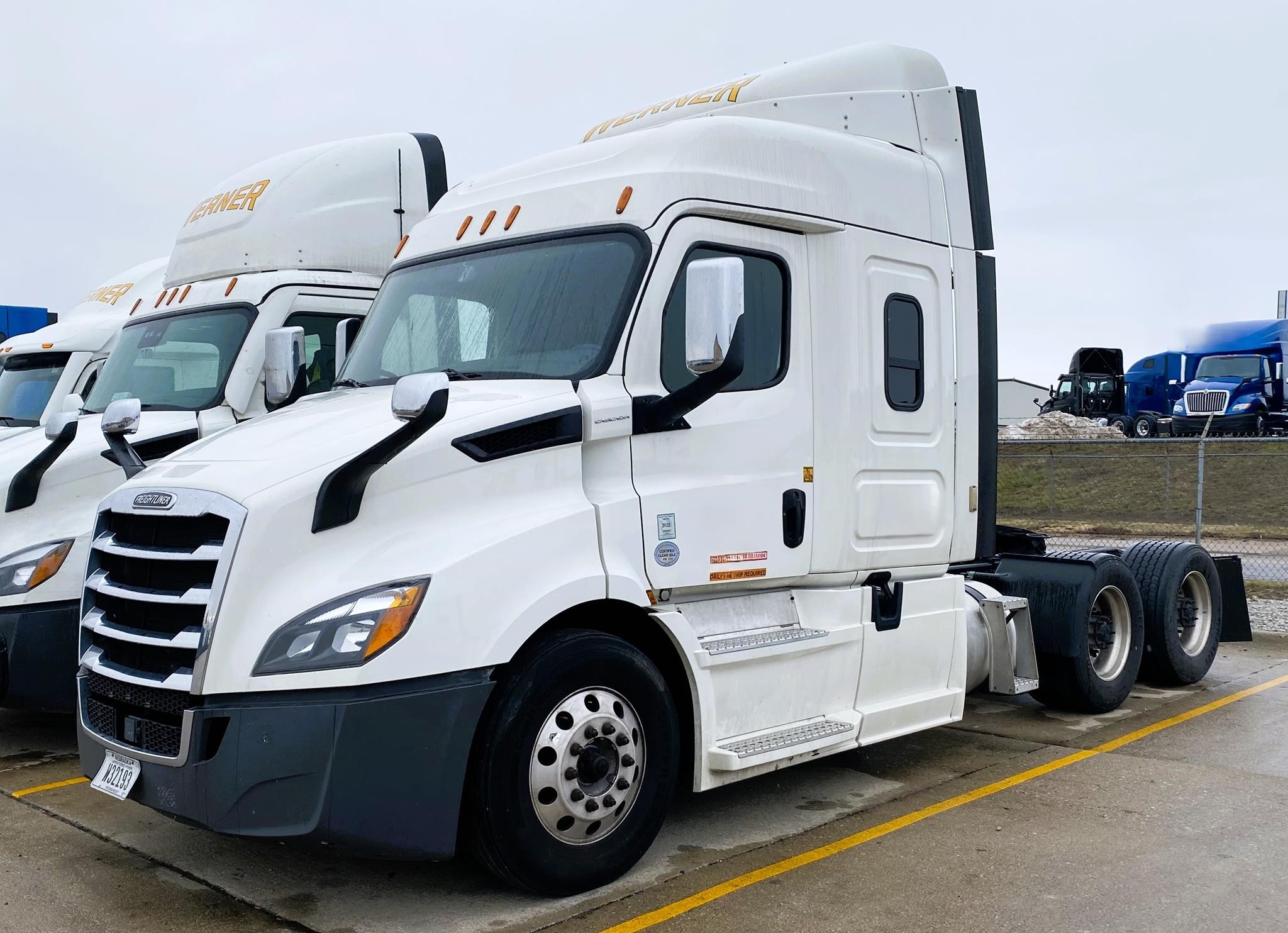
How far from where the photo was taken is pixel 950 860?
5.13 m

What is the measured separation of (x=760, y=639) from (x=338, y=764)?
2.04 metres

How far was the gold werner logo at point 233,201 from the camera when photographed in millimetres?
9508

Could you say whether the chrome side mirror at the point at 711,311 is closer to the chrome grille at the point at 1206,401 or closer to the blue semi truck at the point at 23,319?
the blue semi truck at the point at 23,319

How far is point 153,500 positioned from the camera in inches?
183

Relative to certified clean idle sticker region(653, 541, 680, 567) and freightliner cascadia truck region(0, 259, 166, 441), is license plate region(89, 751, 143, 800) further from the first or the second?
freightliner cascadia truck region(0, 259, 166, 441)

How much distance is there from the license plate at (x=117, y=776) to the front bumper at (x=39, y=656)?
2286mm

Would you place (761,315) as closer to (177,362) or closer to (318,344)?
(318,344)

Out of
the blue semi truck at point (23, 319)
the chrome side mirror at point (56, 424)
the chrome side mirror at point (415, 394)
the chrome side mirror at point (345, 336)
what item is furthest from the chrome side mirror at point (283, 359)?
the blue semi truck at point (23, 319)

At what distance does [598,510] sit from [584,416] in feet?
1.24

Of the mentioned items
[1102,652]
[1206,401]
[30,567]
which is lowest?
[1102,652]

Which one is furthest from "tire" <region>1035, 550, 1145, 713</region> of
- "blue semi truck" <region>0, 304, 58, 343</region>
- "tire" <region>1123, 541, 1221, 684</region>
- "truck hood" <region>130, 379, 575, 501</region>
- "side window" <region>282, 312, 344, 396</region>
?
"blue semi truck" <region>0, 304, 58, 343</region>

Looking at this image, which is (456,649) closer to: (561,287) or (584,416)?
(584,416)

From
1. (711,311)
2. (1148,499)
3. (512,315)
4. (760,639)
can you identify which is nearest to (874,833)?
(760,639)

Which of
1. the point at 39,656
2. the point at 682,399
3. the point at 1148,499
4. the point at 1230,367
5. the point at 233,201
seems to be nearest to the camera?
the point at 682,399
